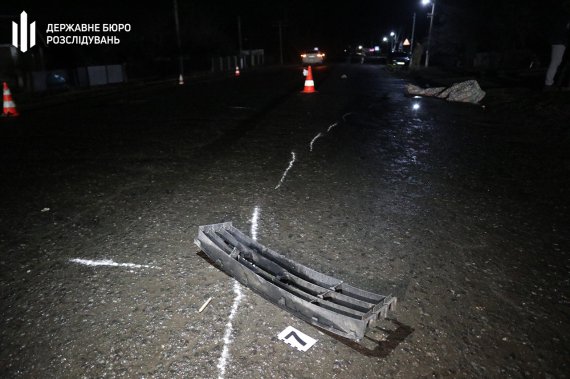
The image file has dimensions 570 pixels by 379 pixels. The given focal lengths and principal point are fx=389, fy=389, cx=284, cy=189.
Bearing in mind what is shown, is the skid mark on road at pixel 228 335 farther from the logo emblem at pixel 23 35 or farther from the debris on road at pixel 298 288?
the logo emblem at pixel 23 35

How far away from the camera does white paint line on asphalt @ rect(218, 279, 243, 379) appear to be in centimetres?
199

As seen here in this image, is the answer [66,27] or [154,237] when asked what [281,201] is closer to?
[154,237]

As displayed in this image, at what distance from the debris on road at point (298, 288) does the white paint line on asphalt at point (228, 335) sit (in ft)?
0.26

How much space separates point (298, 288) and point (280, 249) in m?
0.65

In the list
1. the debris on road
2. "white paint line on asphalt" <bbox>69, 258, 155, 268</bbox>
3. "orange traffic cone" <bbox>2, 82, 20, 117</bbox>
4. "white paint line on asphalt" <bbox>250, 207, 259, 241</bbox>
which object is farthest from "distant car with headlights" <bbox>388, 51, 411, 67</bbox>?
"white paint line on asphalt" <bbox>69, 258, 155, 268</bbox>

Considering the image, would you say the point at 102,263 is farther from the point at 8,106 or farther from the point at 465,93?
the point at 465,93

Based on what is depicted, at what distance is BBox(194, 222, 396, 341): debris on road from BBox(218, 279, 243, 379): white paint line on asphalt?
3.2 inches

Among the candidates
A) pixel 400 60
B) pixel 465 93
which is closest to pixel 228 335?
pixel 465 93

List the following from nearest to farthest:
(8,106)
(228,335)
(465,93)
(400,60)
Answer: (228,335) < (8,106) < (465,93) < (400,60)

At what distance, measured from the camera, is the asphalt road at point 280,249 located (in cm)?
207

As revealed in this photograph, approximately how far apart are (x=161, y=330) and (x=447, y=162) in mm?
4584

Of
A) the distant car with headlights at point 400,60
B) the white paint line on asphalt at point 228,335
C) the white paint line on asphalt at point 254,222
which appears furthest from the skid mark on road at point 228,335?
the distant car with headlights at point 400,60

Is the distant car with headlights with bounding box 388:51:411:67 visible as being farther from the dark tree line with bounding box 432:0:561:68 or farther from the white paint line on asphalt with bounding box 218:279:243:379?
the white paint line on asphalt with bounding box 218:279:243:379

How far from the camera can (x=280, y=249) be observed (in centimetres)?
310
